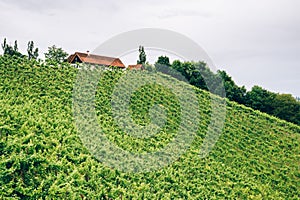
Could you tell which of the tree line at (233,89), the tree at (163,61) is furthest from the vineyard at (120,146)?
the tree at (163,61)

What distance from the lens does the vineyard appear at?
451cm

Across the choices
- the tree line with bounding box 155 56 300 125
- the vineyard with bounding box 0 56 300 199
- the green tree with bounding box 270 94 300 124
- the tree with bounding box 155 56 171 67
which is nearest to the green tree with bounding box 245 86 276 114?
the tree line with bounding box 155 56 300 125

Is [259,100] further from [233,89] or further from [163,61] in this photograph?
[163,61]

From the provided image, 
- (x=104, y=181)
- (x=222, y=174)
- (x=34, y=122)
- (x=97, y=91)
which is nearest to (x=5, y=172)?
(x=104, y=181)

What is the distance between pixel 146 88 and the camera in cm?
1244

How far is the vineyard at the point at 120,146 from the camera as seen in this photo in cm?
451

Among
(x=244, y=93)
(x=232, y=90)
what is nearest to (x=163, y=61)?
(x=232, y=90)

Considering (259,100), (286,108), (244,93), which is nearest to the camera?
(286,108)

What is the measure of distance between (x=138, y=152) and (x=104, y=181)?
6.32 feet

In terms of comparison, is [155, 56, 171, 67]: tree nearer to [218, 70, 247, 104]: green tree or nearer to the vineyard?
[218, 70, 247, 104]: green tree

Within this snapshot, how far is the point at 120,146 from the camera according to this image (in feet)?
23.4

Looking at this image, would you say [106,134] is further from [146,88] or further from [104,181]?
[146,88]

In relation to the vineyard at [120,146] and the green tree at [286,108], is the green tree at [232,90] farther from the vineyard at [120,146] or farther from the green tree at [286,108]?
the vineyard at [120,146]

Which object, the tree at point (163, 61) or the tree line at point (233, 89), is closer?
the tree line at point (233, 89)
